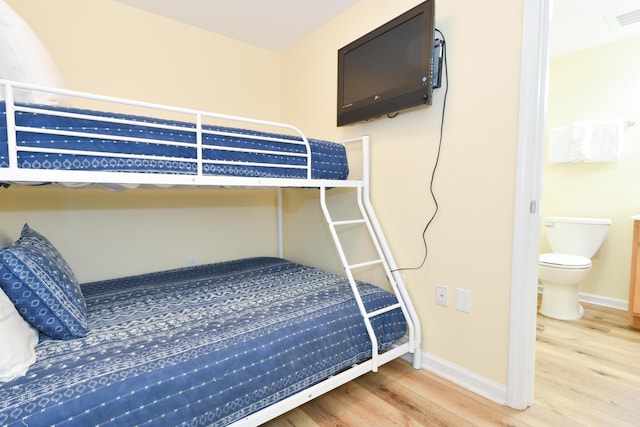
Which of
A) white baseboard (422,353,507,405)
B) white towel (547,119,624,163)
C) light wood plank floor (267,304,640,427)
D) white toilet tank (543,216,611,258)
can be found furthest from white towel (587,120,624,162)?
white baseboard (422,353,507,405)

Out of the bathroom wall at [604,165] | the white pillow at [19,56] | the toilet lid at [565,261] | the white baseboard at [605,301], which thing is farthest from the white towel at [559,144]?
the white pillow at [19,56]

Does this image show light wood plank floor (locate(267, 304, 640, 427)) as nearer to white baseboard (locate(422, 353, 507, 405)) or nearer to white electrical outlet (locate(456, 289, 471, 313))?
white baseboard (locate(422, 353, 507, 405))

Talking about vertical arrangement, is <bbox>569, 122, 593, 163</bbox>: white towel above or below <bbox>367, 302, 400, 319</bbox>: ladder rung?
above

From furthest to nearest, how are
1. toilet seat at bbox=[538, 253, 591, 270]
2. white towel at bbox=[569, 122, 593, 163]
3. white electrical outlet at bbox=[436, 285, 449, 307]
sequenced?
white towel at bbox=[569, 122, 593, 163] < toilet seat at bbox=[538, 253, 591, 270] < white electrical outlet at bbox=[436, 285, 449, 307]

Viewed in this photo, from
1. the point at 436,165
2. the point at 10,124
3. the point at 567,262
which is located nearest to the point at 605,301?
the point at 567,262

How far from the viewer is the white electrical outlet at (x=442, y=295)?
1686mm

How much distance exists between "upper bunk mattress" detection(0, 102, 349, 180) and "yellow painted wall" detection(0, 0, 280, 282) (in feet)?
4.18

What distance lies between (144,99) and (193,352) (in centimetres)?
204

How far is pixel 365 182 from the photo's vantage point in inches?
77.5

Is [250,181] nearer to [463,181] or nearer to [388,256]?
[388,256]

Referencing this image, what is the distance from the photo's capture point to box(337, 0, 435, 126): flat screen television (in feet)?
5.20

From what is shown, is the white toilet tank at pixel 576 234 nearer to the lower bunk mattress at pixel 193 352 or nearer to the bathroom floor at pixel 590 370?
the bathroom floor at pixel 590 370

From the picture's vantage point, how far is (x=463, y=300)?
63.7 inches

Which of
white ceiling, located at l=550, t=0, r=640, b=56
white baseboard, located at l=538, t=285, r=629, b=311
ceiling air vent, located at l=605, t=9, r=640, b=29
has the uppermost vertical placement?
white ceiling, located at l=550, t=0, r=640, b=56
